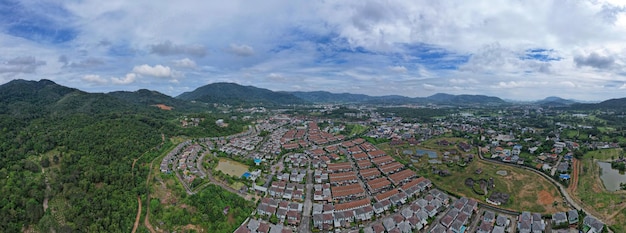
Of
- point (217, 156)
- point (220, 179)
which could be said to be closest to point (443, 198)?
point (220, 179)

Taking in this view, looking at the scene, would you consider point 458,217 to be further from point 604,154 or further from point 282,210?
point 604,154

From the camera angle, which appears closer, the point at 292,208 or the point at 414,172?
the point at 292,208

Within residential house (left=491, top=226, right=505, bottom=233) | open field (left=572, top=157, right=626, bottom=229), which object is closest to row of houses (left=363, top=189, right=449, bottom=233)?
residential house (left=491, top=226, right=505, bottom=233)

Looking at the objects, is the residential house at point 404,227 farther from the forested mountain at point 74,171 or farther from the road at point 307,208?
the forested mountain at point 74,171

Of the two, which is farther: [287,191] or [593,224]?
[287,191]

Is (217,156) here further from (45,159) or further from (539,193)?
(539,193)

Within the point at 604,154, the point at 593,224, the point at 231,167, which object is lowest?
the point at 593,224

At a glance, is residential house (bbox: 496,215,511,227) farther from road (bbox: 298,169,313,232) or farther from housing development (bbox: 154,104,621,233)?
road (bbox: 298,169,313,232)

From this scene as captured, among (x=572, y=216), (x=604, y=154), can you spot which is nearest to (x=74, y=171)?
(x=572, y=216)
